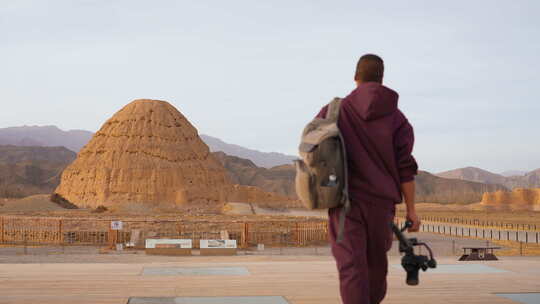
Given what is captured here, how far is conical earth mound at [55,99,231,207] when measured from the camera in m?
81.2

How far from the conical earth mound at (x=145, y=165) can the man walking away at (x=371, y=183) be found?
76.4 meters

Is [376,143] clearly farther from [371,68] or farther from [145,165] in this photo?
[145,165]

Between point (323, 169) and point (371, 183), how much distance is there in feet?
1.06

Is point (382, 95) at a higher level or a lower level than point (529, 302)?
higher

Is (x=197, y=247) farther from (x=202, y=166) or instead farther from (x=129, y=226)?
(x=202, y=166)

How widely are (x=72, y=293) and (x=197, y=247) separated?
20870mm

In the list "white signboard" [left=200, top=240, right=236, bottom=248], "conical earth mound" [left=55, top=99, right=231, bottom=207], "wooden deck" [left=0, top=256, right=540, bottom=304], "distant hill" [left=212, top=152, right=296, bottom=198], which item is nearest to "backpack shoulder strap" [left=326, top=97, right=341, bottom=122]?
"wooden deck" [left=0, top=256, right=540, bottom=304]

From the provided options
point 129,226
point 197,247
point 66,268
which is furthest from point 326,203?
point 129,226

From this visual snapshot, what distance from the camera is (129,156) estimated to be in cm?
8419

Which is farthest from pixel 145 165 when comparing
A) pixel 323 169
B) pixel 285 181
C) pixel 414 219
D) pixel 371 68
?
pixel 323 169

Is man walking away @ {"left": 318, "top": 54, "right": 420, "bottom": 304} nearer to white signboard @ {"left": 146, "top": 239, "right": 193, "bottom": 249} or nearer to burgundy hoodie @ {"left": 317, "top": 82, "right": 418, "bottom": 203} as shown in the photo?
burgundy hoodie @ {"left": 317, "top": 82, "right": 418, "bottom": 203}

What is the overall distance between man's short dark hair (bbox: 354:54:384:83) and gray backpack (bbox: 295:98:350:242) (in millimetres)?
474

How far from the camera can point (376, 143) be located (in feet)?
12.2

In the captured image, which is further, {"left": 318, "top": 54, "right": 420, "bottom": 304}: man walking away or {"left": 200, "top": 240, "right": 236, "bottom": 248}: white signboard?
{"left": 200, "top": 240, "right": 236, "bottom": 248}: white signboard
